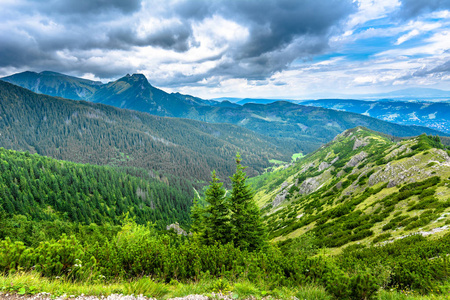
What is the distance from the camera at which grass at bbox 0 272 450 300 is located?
24.5 ft

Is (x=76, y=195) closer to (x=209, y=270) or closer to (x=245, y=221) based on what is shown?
(x=245, y=221)

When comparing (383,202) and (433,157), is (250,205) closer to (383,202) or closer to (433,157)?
(383,202)

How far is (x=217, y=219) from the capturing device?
2381 cm

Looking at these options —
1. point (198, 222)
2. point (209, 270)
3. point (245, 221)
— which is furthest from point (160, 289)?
point (198, 222)

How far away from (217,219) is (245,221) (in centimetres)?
335

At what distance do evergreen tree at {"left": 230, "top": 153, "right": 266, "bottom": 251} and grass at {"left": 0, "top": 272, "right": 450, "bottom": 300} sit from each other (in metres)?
13.9

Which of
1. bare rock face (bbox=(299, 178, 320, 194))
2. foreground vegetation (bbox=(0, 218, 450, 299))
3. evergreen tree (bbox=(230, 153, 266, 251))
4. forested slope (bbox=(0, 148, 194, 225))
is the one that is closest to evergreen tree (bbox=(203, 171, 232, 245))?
evergreen tree (bbox=(230, 153, 266, 251))

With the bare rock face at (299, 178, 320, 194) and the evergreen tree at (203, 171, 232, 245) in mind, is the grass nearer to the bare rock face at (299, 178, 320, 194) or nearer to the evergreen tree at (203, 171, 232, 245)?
the evergreen tree at (203, 171, 232, 245)

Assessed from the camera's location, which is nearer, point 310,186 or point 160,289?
point 160,289

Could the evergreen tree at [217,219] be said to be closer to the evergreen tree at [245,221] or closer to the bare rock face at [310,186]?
the evergreen tree at [245,221]

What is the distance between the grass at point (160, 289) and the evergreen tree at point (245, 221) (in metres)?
13.9

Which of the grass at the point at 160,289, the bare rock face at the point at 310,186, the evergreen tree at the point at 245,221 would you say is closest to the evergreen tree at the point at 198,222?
the evergreen tree at the point at 245,221

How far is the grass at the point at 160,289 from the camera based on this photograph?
7461 mm

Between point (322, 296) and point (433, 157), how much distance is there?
45.7 m
